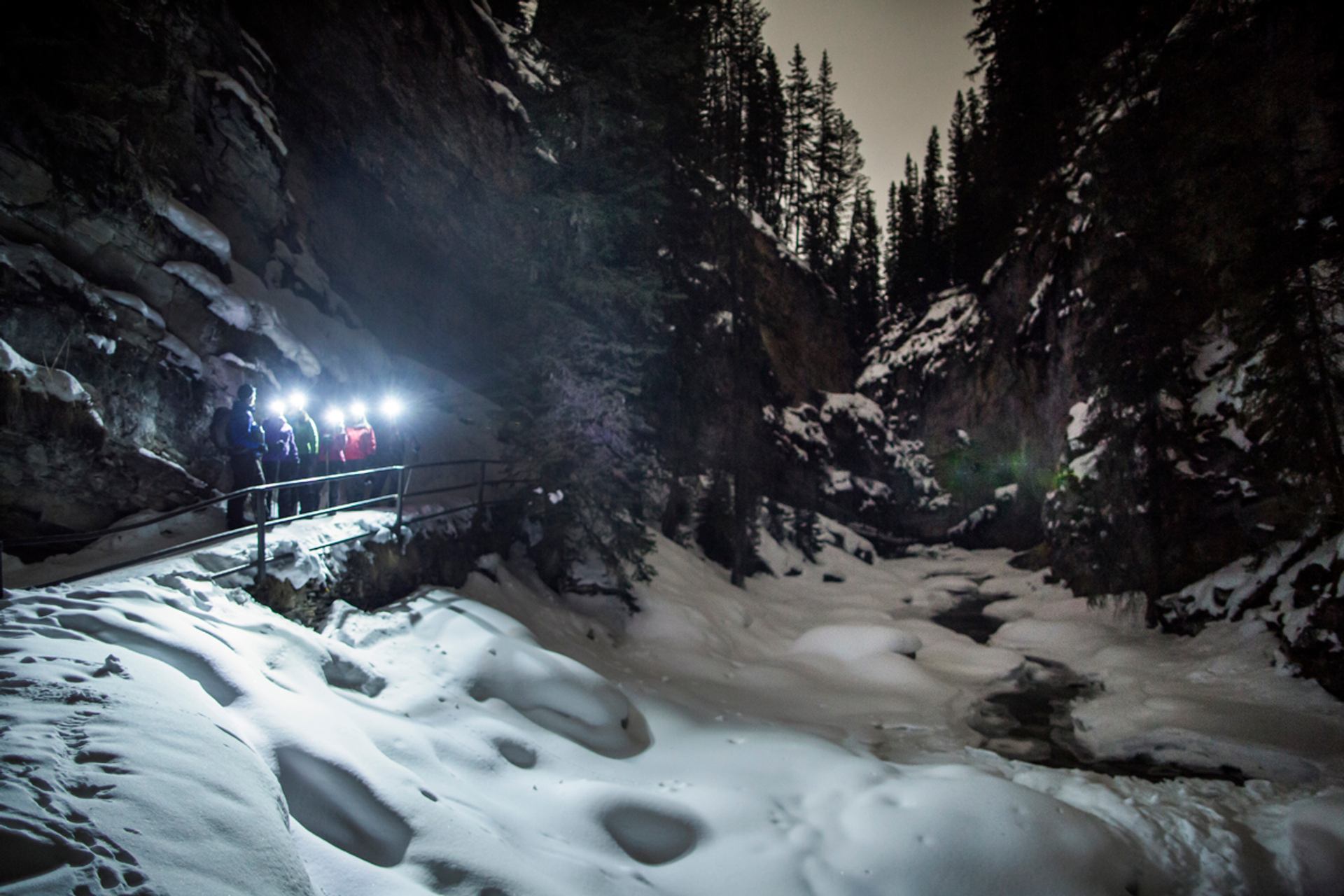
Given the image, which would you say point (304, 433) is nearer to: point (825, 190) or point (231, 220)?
point (231, 220)

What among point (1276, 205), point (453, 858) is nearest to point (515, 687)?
point (453, 858)

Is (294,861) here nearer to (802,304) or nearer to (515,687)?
(515,687)

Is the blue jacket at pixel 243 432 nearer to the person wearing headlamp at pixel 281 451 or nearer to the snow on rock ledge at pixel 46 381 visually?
the person wearing headlamp at pixel 281 451

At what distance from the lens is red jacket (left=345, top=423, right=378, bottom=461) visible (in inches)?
468

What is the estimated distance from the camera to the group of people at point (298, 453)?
9.16 meters

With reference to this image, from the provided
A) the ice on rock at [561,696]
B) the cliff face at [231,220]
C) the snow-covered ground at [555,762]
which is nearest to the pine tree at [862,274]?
the cliff face at [231,220]

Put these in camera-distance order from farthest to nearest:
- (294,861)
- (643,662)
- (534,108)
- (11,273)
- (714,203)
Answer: (714,203) < (534,108) < (643,662) < (11,273) < (294,861)

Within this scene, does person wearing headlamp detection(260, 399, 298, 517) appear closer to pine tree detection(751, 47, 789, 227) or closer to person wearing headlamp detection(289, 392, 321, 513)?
person wearing headlamp detection(289, 392, 321, 513)

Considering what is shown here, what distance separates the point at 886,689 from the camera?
12.3m

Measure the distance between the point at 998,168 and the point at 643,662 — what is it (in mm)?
30554

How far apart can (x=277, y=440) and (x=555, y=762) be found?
682cm

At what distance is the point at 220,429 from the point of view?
970 centimetres

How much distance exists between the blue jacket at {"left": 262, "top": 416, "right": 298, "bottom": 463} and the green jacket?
681 millimetres

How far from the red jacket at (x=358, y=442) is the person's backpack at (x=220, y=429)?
88.7 inches
